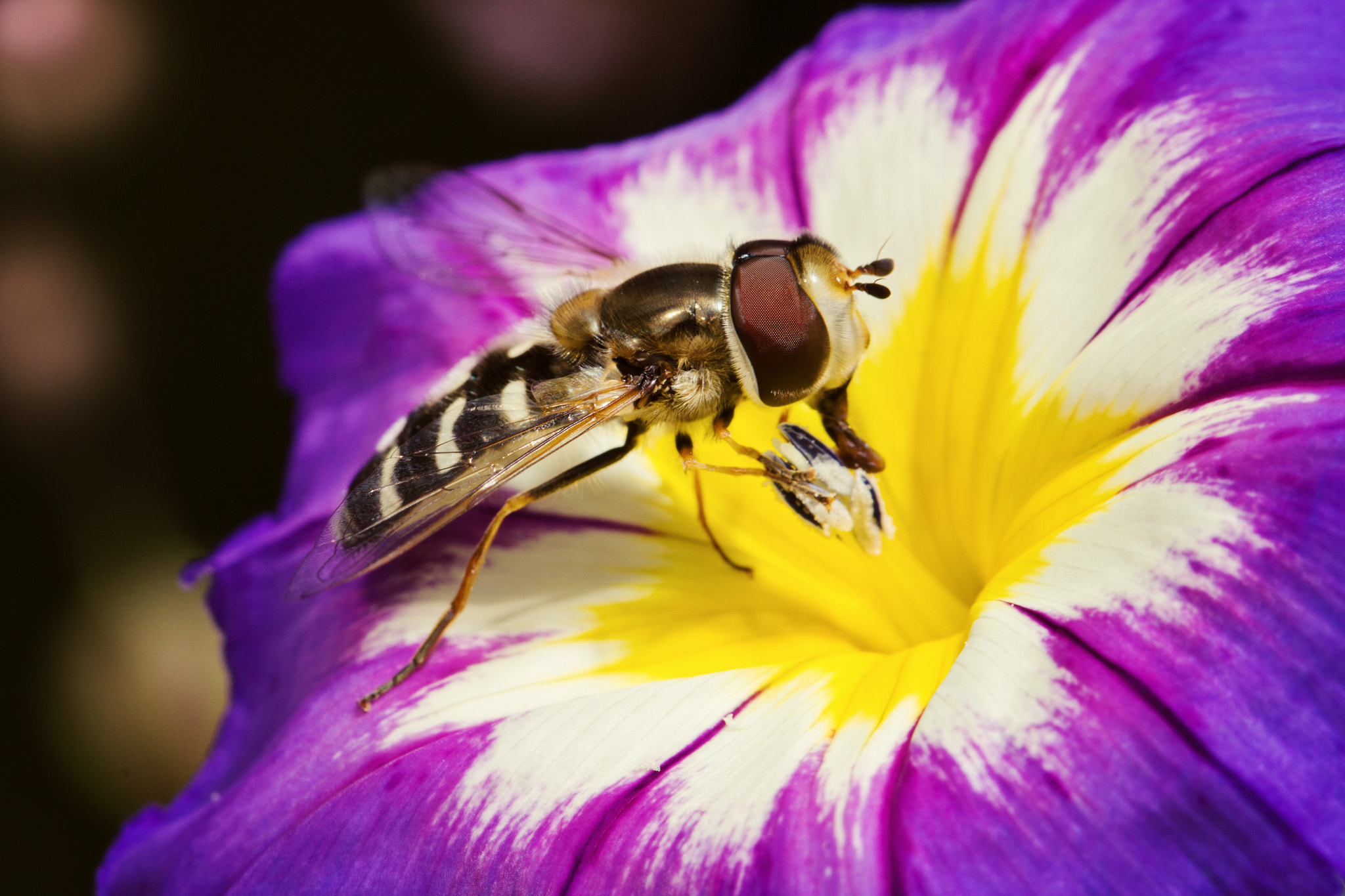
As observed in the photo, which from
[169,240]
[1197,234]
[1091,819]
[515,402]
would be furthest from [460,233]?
[169,240]

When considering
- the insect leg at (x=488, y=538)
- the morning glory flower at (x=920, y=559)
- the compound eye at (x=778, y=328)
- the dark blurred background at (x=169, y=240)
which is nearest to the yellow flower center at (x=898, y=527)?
the morning glory flower at (x=920, y=559)

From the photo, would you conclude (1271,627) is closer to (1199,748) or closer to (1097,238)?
(1199,748)

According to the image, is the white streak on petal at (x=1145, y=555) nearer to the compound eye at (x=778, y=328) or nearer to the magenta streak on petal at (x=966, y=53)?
the compound eye at (x=778, y=328)

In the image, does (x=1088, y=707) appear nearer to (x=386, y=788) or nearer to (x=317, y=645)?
(x=386, y=788)

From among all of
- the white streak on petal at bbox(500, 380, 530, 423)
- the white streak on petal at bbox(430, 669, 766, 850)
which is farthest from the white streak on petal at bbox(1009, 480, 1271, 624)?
the white streak on petal at bbox(500, 380, 530, 423)

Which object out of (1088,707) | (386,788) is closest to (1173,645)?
(1088,707)

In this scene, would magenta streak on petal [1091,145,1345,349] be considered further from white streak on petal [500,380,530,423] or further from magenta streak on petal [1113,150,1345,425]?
white streak on petal [500,380,530,423]

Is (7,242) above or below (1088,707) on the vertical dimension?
above
